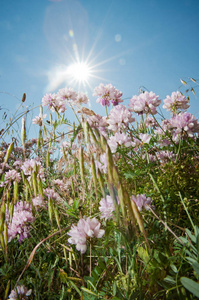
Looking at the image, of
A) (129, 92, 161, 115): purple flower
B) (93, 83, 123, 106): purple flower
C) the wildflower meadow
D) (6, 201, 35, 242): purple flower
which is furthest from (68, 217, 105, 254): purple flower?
(93, 83, 123, 106): purple flower

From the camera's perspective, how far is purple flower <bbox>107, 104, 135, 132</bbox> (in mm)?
1359

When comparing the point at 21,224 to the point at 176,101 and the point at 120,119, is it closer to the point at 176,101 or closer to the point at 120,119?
the point at 120,119

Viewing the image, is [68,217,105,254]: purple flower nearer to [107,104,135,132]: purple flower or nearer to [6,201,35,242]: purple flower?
[6,201,35,242]: purple flower

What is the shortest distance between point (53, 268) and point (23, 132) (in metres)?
0.83

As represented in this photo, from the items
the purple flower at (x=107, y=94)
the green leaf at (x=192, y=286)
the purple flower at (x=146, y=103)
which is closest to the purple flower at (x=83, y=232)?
the green leaf at (x=192, y=286)

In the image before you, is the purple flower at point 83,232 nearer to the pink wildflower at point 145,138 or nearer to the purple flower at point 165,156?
the pink wildflower at point 145,138

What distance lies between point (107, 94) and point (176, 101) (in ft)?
1.98

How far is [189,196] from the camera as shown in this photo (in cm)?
104

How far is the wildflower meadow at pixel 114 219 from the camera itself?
2.42 ft

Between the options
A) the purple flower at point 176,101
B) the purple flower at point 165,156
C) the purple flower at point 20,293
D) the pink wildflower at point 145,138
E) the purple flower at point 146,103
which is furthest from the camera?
the purple flower at point 176,101

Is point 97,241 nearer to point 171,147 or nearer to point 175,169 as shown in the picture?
point 175,169

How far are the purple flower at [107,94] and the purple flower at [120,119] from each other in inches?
15.9

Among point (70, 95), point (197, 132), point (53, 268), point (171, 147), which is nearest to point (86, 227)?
point (53, 268)

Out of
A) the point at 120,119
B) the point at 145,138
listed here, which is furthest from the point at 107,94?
the point at 145,138
